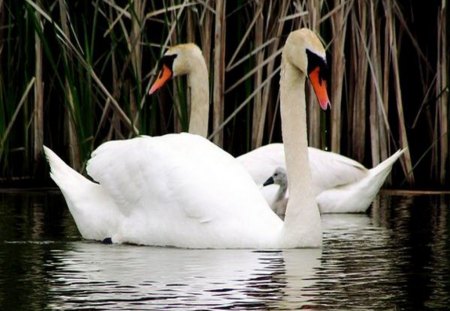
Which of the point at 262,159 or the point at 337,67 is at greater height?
the point at 337,67

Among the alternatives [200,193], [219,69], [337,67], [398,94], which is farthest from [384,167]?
[200,193]

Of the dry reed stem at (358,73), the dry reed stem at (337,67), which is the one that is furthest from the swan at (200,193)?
the dry reed stem at (358,73)

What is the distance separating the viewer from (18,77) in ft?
43.7

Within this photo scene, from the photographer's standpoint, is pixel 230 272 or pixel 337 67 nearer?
pixel 230 272

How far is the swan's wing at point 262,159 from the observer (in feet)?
40.7

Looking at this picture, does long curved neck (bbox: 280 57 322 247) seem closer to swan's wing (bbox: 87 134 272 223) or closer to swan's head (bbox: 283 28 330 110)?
swan's head (bbox: 283 28 330 110)

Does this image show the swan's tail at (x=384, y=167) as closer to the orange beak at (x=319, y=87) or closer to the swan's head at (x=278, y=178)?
the swan's head at (x=278, y=178)

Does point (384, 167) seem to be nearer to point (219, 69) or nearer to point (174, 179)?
point (219, 69)

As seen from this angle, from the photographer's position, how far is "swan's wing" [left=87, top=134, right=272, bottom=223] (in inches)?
368

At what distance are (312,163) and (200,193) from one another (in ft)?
11.1

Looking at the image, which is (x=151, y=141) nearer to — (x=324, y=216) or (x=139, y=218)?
(x=139, y=218)

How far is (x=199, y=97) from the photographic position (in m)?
12.1

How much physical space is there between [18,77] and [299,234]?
4.83 meters

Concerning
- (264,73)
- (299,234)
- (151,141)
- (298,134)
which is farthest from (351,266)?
(264,73)
